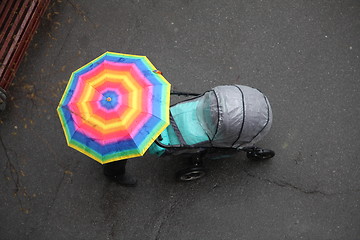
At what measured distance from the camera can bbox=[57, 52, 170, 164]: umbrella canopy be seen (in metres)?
4.05

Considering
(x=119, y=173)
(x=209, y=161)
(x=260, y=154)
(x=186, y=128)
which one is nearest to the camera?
(x=186, y=128)

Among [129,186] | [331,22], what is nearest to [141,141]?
[129,186]

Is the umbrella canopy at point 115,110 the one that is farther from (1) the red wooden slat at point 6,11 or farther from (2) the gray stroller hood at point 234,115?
(1) the red wooden slat at point 6,11

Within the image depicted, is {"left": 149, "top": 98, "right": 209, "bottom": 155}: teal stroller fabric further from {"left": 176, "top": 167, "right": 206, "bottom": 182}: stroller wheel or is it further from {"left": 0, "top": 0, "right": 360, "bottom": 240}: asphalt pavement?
{"left": 0, "top": 0, "right": 360, "bottom": 240}: asphalt pavement

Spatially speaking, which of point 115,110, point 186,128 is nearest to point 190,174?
point 186,128

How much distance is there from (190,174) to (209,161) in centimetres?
49

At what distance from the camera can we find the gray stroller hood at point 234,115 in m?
4.35

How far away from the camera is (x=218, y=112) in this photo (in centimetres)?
435

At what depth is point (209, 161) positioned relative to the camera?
556 cm

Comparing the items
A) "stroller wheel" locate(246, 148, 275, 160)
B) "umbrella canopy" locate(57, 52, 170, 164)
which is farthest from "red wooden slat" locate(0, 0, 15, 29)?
"stroller wheel" locate(246, 148, 275, 160)

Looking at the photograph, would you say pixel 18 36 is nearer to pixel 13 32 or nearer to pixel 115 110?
pixel 13 32

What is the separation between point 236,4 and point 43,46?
10.1ft

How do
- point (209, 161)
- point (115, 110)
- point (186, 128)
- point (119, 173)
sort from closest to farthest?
point (115, 110)
point (186, 128)
point (119, 173)
point (209, 161)

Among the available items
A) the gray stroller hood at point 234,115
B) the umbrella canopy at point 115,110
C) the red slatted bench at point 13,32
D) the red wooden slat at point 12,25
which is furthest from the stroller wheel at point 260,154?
the red wooden slat at point 12,25
